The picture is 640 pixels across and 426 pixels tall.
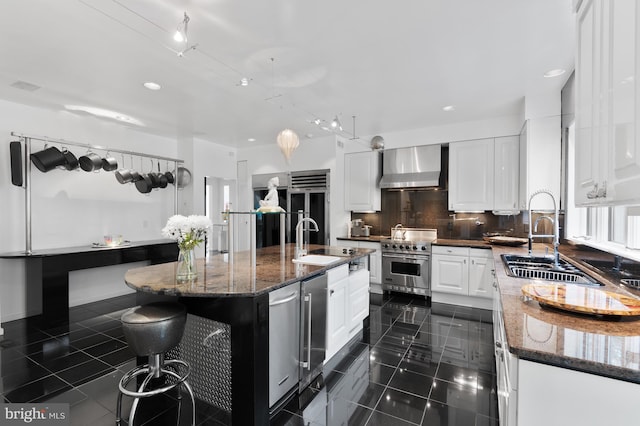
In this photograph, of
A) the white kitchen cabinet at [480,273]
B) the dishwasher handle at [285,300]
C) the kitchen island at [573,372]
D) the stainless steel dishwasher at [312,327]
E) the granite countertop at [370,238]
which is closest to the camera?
the kitchen island at [573,372]

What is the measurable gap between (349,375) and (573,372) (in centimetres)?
191

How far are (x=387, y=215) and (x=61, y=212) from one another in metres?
5.06

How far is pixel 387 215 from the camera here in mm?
5535

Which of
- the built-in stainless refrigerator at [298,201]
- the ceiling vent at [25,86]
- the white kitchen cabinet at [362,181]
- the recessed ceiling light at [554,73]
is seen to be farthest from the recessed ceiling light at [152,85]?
the recessed ceiling light at [554,73]

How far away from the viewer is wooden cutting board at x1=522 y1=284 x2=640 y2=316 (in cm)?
128

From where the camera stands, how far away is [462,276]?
4309mm

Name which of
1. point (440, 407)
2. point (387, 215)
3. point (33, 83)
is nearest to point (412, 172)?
point (387, 215)

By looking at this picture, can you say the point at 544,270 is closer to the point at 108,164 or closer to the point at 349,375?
the point at 349,375

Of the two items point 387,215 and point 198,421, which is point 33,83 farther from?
point 387,215

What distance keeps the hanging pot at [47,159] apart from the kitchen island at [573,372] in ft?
16.8

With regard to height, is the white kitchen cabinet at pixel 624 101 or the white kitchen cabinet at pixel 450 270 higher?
the white kitchen cabinet at pixel 624 101

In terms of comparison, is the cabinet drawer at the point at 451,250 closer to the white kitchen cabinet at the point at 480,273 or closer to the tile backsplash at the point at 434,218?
the white kitchen cabinet at the point at 480,273

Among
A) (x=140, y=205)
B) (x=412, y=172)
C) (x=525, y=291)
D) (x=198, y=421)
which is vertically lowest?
(x=198, y=421)

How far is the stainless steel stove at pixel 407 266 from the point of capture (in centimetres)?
458
